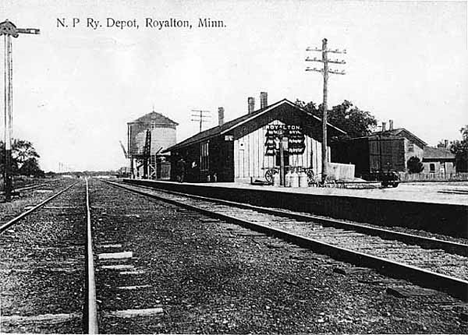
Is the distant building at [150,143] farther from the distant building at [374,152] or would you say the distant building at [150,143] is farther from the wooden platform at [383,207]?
the wooden platform at [383,207]

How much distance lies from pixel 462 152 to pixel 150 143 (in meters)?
38.2

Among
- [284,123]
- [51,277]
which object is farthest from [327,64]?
[51,277]

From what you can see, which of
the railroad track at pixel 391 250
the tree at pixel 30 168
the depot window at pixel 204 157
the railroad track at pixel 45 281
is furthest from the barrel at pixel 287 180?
the tree at pixel 30 168

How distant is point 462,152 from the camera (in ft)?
206

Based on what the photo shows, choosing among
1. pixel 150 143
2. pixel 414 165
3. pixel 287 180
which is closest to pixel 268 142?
pixel 287 180

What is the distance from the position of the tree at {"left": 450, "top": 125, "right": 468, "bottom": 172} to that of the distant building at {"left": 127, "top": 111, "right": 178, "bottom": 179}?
1400 inches

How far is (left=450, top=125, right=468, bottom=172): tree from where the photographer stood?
206 ft

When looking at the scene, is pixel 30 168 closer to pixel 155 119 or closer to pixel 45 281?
pixel 155 119

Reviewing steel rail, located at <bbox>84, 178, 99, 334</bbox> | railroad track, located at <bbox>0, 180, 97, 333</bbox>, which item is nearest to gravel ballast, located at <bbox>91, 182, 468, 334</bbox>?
steel rail, located at <bbox>84, 178, 99, 334</bbox>

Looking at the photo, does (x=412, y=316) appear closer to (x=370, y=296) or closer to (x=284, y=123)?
(x=370, y=296)

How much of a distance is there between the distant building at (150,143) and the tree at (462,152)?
35572 millimetres

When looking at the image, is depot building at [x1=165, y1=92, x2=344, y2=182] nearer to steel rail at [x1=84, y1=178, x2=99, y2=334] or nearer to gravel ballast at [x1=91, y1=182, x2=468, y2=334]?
gravel ballast at [x1=91, y1=182, x2=468, y2=334]

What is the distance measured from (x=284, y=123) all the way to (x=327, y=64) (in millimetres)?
4408

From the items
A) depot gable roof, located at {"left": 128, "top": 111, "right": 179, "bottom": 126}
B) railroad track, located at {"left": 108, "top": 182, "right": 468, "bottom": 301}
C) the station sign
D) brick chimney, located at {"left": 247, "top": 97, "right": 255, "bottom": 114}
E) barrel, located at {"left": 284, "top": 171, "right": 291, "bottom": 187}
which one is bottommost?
railroad track, located at {"left": 108, "top": 182, "right": 468, "bottom": 301}
